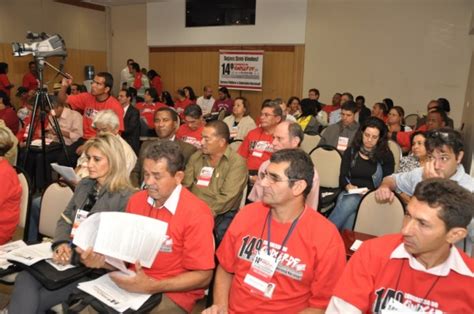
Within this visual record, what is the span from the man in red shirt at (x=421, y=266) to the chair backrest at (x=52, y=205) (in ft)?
6.41

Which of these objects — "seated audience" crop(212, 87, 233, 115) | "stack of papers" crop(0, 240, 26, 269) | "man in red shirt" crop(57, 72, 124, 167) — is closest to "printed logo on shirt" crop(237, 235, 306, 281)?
"stack of papers" crop(0, 240, 26, 269)

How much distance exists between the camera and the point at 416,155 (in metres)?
3.87

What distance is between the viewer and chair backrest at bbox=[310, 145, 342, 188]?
4199 millimetres

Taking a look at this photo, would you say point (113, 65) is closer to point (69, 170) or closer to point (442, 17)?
point (442, 17)

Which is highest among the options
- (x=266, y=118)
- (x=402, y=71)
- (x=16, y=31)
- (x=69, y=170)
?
(x=16, y=31)

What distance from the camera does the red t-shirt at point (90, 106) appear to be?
16.0ft

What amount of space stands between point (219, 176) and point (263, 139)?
136 cm

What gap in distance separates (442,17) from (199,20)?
6.15 m

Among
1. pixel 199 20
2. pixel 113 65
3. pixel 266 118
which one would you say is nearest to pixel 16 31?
pixel 113 65

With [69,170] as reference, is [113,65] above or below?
above

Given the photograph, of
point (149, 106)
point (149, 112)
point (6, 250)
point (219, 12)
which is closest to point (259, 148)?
point (6, 250)

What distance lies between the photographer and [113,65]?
13.1 metres

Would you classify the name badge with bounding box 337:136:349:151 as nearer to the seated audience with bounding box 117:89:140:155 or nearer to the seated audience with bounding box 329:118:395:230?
the seated audience with bounding box 329:118:395:230

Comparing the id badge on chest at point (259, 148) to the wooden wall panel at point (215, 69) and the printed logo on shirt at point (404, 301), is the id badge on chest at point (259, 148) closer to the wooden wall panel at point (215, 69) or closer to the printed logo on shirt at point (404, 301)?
the printed logo on shirt at point (404, 301)
